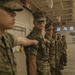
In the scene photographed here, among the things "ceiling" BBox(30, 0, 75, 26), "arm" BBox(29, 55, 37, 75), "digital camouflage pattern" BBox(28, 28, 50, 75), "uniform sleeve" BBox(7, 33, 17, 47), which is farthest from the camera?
"ceiling" BBox(30, 0, 75, 26)

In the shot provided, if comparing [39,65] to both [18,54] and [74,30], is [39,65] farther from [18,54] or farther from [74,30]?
[74,30]

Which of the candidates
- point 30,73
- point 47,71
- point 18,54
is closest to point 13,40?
point 30,73

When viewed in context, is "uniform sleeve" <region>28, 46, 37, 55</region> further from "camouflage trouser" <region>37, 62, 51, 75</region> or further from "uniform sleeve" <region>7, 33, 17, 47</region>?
"uniform sleeve" <region>7, 33, 17, 47</region>

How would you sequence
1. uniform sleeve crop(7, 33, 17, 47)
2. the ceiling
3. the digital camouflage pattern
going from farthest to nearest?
1. the ceiling
2. the digital camouflage pattern
3. uniform sleeve crop(7, 33, 17, 47)

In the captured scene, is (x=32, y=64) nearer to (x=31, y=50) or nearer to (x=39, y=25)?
(x=31, y=50)

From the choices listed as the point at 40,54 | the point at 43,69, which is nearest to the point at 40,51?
the point at 40,54

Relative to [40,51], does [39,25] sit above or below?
above

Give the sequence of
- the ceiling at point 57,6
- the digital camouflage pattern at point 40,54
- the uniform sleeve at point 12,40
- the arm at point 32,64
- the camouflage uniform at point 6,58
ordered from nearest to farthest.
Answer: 1. the camouflage uniform at point 6,58
2. the uniform sleeve at point 12,40
3. the arm at point 32,64
4. the digital camouflage pattern at point 40,54
5. the ceiling at point 57,6

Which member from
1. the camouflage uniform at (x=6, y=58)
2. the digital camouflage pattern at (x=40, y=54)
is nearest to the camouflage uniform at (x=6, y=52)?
the camouflage uniform at (x=6, y=58)

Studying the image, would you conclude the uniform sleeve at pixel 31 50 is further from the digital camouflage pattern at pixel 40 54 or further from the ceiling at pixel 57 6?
the ceiling at pixel 57 6

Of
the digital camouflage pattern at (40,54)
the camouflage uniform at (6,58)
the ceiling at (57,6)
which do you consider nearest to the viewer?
the camouflage uniform at (6,58)

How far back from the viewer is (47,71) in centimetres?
258

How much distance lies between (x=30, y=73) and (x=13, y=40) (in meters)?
0.86

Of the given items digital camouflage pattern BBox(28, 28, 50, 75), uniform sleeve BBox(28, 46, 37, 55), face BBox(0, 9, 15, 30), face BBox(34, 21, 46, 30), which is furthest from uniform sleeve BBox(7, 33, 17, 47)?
face BBox(34, 21, 46, 30)
